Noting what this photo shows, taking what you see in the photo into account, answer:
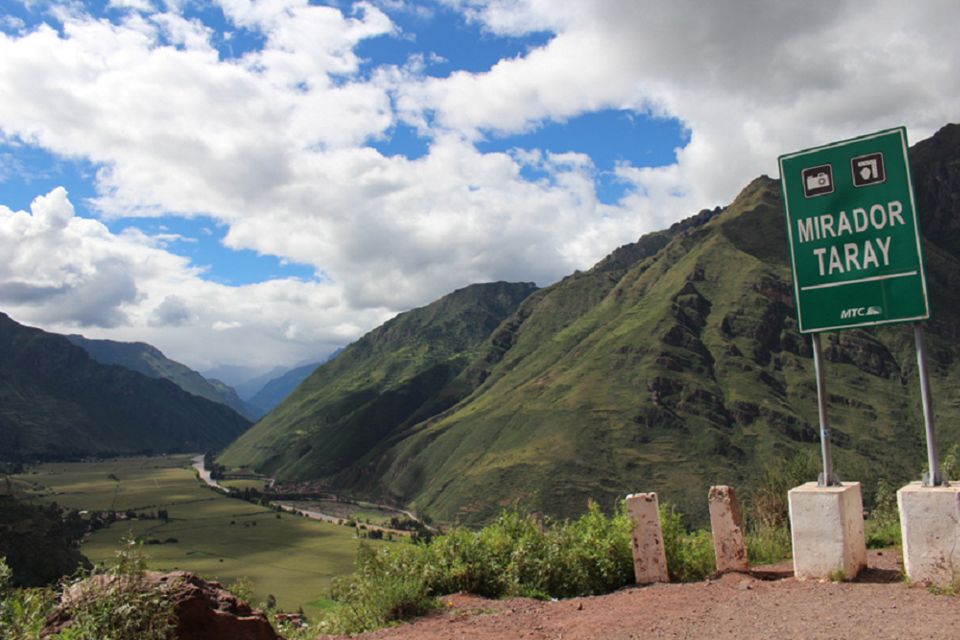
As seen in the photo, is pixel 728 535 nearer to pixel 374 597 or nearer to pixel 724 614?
pixel 724 614

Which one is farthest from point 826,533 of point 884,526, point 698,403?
point 698,403

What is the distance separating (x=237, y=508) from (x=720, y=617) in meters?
187

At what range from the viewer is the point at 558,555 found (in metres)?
12.5

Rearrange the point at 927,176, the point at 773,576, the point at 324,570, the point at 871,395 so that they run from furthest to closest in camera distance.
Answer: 1. the point at 927,176
2. the point at 871,395
3. the point at 324,570
4. the point at 773,576

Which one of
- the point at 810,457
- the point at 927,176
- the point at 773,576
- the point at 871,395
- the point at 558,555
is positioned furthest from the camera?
the point at 927,176

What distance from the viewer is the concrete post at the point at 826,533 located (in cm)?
1051

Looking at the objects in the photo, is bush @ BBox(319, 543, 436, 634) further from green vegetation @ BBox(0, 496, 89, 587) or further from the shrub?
green vegetation @ BBox(0, 496, 89, 587)

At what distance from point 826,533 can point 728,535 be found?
192cm

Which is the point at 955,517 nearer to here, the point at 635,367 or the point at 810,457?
the point at 810,457

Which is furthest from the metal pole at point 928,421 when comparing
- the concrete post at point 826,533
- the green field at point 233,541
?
the green field at point 233,541

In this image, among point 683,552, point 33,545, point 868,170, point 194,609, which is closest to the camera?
point 194,609

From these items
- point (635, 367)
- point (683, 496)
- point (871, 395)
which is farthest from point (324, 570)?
point (871, 395)

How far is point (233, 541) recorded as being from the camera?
134 m

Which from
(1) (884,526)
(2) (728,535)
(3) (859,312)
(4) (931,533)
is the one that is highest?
(3) (859,312)
